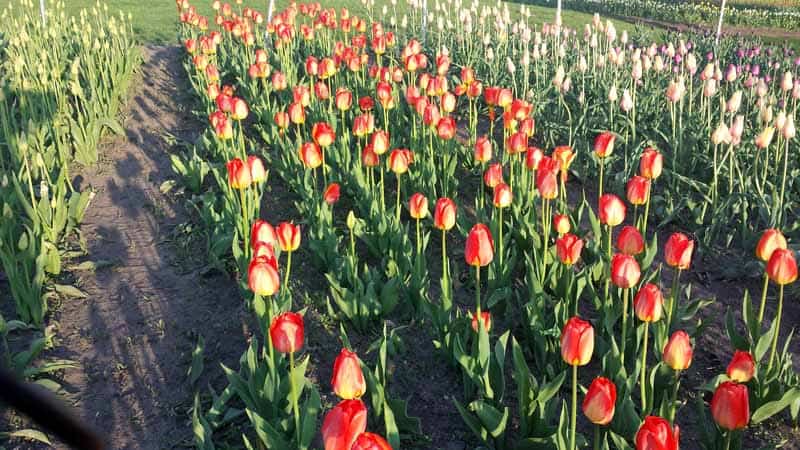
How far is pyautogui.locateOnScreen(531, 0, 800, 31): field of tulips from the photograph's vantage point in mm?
17344

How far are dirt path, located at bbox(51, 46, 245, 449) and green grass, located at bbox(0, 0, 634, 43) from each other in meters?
7.75

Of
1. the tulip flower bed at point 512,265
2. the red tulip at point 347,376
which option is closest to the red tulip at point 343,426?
the tulip flower bed at point 512,265

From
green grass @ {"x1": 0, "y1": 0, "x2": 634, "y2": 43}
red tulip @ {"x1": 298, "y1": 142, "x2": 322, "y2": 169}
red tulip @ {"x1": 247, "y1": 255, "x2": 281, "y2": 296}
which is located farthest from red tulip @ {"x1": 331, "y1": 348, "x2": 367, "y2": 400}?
green grass @ {"x1": 0, "y1": 0, "x2": 634, "y2": 43}

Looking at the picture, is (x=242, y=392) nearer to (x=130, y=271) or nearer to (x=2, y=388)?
(x=130, y=271)

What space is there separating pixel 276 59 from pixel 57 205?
4.54 meters

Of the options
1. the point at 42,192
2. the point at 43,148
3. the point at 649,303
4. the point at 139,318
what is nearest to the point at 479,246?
the point at 649,303

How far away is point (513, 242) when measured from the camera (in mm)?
4082

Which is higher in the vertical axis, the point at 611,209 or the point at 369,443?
the point at 369,443

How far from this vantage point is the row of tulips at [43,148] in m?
3.82

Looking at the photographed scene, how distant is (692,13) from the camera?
19188mm

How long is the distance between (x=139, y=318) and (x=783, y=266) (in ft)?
10.4

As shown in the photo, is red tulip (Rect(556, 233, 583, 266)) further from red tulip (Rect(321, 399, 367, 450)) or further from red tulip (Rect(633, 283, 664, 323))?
red tulip (Rect(321, 399, 367, 450))

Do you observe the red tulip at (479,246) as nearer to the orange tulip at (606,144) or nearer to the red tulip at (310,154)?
the orange tulip at (606,144)

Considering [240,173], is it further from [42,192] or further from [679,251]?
[679,251]
